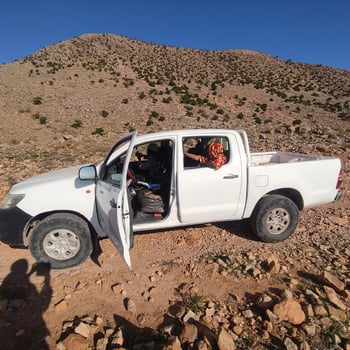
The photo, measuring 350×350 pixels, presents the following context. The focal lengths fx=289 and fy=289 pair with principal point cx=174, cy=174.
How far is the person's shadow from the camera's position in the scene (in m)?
2.80

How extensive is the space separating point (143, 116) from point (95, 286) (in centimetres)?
1830

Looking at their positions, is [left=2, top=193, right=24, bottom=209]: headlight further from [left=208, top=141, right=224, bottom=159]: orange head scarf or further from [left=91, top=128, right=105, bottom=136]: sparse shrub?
[left=91, top=128, right=105, bottom=136]: sparse shrub

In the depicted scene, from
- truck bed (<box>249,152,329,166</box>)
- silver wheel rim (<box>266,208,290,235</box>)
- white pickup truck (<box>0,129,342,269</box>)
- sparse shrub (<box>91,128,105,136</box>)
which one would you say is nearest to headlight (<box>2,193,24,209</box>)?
white pickup truck (<box>0,129,342,269</box>)

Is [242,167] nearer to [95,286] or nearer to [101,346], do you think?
[95,286]

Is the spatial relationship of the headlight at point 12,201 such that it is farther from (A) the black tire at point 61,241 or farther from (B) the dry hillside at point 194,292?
(B) the dry hillside at point 194,292

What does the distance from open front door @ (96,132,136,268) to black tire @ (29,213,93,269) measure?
1.11 feet

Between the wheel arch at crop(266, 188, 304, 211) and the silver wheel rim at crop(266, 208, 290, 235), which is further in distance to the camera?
the wheel arch at crop(266, 188, 304, 211)

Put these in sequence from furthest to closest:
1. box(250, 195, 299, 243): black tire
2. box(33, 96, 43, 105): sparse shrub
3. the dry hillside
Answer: box(33, 96, 43, 105): sparse shrub < box(250, 195, 299, 243): black tire < the dry hillside

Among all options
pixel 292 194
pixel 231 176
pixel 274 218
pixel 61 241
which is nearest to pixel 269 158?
pixel 292 194

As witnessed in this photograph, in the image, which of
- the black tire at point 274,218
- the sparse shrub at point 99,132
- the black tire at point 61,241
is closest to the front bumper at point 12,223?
the black tire at point 61,241

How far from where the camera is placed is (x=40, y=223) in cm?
384

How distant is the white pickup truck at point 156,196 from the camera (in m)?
3.84

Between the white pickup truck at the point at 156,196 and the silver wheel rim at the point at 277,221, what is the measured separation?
16 mm

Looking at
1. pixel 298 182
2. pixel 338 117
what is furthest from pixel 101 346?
pixel 338 117
